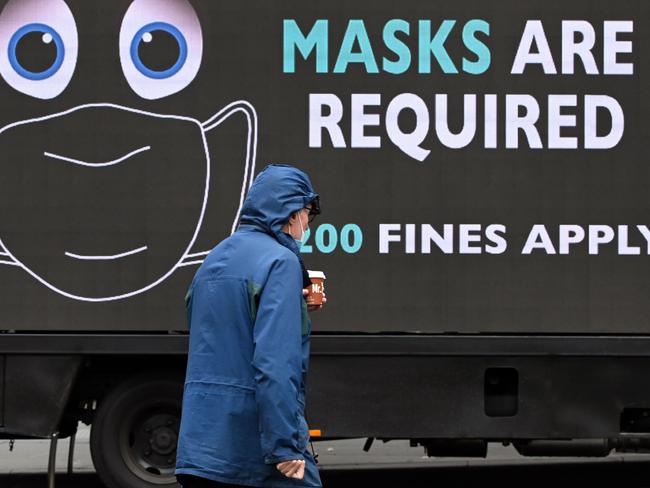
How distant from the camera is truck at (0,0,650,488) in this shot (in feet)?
23.0

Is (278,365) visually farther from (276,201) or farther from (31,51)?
(31,51)

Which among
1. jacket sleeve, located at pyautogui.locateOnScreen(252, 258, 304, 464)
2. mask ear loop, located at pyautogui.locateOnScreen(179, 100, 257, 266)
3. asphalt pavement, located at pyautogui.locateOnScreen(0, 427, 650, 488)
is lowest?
asphalt pavement, located at pyautogui.locateOnScreen(0, 427, 650, 488)

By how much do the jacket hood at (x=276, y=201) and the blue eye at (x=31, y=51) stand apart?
12.0 ft

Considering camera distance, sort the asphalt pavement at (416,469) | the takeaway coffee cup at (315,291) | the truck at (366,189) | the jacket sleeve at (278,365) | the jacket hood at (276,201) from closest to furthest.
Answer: the jacket sleeve at (278,365), the jacket hood at (276,201), the takeaway coffee cup at (315,291), the truck at (366,189), the asphalt pavement at (416,469)

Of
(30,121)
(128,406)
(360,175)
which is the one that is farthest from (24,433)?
(360,175)

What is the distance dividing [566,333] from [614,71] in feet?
5.37

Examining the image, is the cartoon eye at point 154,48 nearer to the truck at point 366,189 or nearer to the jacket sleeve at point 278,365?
the truck at point 366,189

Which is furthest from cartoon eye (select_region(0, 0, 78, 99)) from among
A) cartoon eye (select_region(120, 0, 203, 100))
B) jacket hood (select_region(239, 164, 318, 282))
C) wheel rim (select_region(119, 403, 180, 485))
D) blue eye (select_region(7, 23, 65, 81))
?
jacket hood (select_region(239, 164, 318, 282))

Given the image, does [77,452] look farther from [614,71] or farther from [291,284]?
[291,284]

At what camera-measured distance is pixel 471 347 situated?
6.95 metres

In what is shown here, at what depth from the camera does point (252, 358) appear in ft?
12.0

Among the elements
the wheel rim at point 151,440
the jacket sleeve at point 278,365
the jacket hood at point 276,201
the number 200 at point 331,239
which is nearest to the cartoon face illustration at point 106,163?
the number 200 at point 331,239

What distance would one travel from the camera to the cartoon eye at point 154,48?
23.2 feet

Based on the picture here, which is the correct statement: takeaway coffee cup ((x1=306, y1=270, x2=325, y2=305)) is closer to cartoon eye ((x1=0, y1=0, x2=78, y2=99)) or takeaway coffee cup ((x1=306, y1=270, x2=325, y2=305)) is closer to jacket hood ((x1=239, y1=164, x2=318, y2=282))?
jacket hood ((x1=239, y1=164, x2=318, y2=282))
